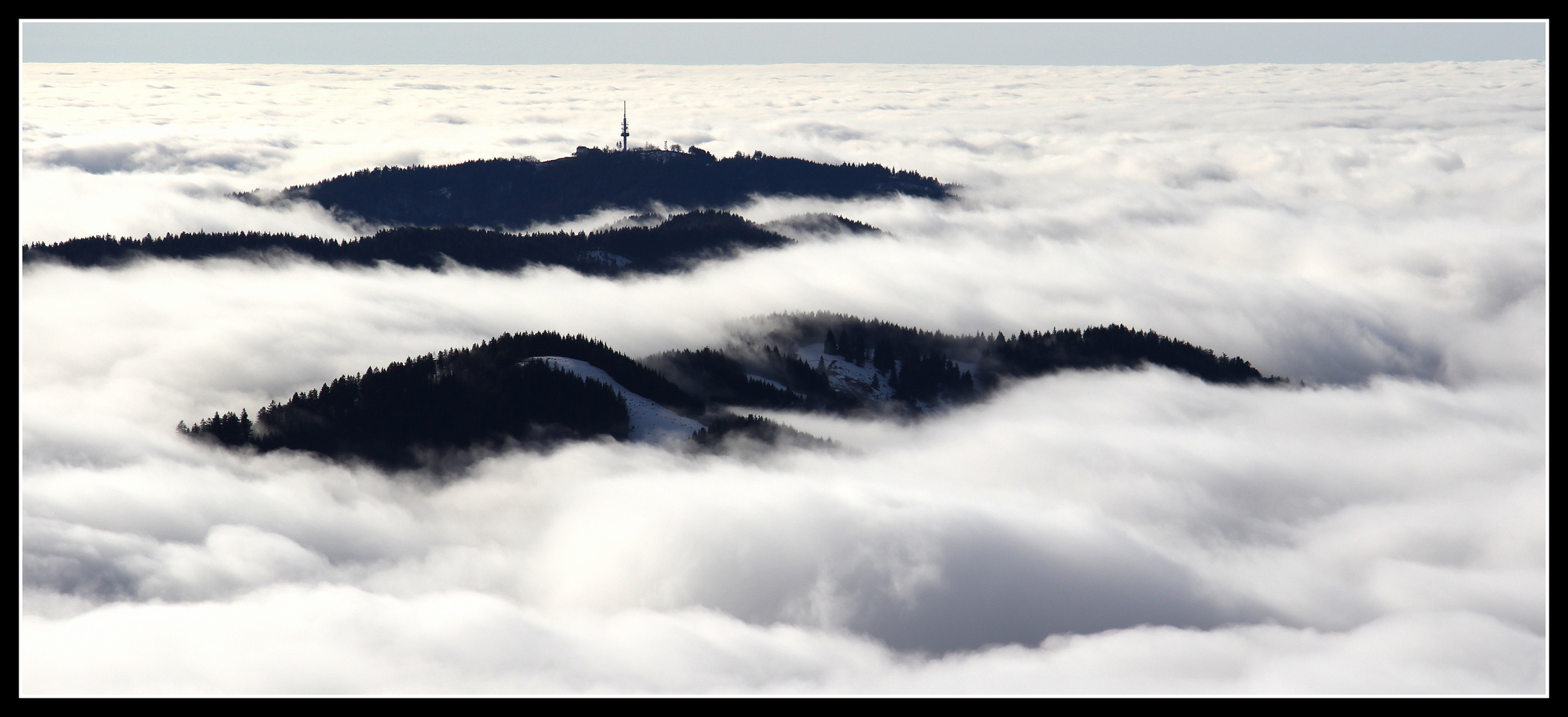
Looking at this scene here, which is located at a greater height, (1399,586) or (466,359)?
(466,359)

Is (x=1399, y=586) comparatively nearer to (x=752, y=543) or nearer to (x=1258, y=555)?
(x=1258, y=555)

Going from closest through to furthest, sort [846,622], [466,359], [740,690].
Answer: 1. [740,690]
2. [846,622]
3. [466,359]

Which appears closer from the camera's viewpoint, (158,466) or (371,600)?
(371,600)

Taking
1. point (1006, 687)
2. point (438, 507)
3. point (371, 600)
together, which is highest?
point (438, 507)

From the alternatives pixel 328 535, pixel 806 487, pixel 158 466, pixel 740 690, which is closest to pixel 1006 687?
pixel 740 690
